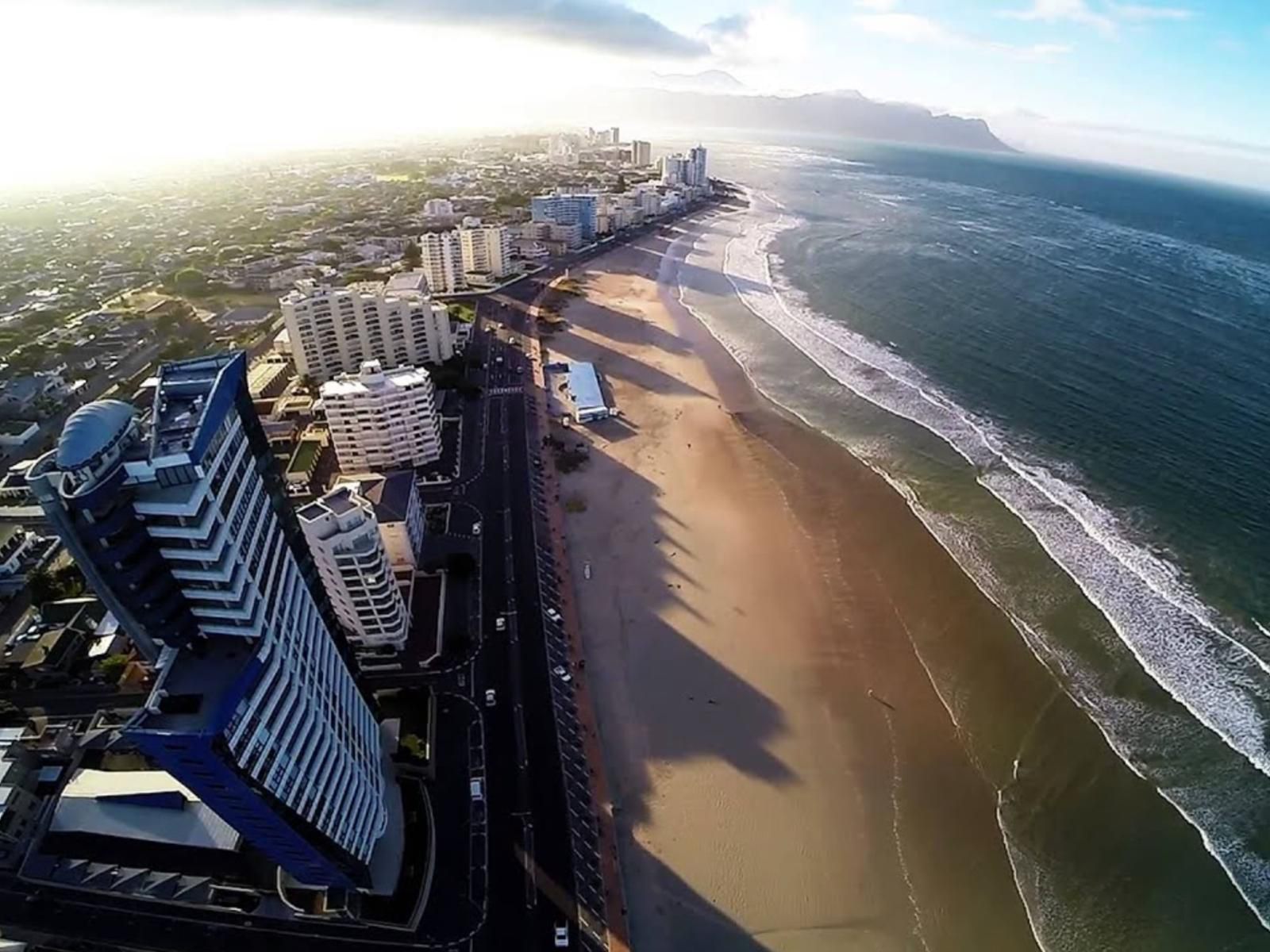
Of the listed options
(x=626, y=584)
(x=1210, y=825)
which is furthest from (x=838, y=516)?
(x=1210, y=825)

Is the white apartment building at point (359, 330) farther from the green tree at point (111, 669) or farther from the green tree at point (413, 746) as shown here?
the green tree at point (413, 746)

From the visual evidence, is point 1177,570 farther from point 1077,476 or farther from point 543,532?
point 543,532

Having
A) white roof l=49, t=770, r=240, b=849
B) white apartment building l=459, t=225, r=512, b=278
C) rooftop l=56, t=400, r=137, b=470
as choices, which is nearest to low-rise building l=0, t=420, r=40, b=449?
white roof l=49, t=770, r=240, b=849

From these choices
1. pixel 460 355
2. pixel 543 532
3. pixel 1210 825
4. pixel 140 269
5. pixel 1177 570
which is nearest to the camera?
pixel 1210 825

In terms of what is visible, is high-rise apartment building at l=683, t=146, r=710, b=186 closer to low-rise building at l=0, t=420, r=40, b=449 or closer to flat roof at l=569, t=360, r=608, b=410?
flat roof at l=569, t=360, r=608, b=410

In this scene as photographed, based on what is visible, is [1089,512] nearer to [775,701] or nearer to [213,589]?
[775,701]

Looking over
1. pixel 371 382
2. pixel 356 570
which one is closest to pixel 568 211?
pixel 371 382
